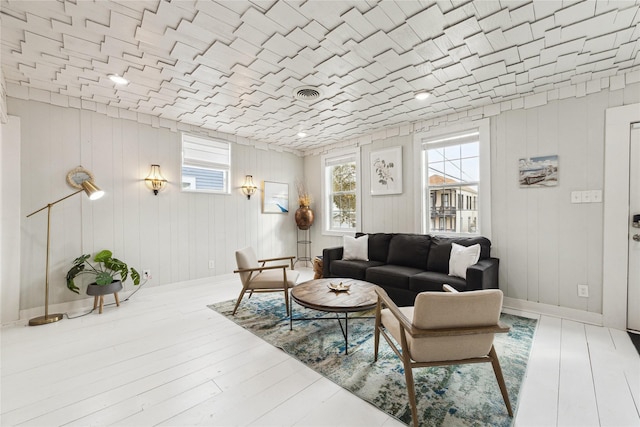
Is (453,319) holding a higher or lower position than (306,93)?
lower

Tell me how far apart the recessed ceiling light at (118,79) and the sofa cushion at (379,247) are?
12.2 ft

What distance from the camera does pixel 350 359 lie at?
85.6 inches

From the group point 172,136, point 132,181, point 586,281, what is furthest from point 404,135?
point 132,181

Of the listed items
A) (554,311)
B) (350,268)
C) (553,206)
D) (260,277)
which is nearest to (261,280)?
(260,277)

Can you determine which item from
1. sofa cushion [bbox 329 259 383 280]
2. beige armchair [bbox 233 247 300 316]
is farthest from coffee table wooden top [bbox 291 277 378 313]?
sofa cushion [bbox 329 259 383 280]

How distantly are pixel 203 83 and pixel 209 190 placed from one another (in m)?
2.04

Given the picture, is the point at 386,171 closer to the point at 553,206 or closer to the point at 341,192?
the point at 341,192

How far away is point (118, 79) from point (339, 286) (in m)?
3.19

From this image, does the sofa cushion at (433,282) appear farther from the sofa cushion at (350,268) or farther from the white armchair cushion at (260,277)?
the white armchair cushion at (260,277)

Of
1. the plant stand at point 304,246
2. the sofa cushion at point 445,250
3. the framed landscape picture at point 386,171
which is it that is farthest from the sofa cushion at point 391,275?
the plant stand at point 304,246

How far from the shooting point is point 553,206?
3094mm

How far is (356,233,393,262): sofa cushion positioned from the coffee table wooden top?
1257mm

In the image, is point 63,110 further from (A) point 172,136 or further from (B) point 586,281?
(B) point 586,281

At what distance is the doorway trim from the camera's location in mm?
2691
